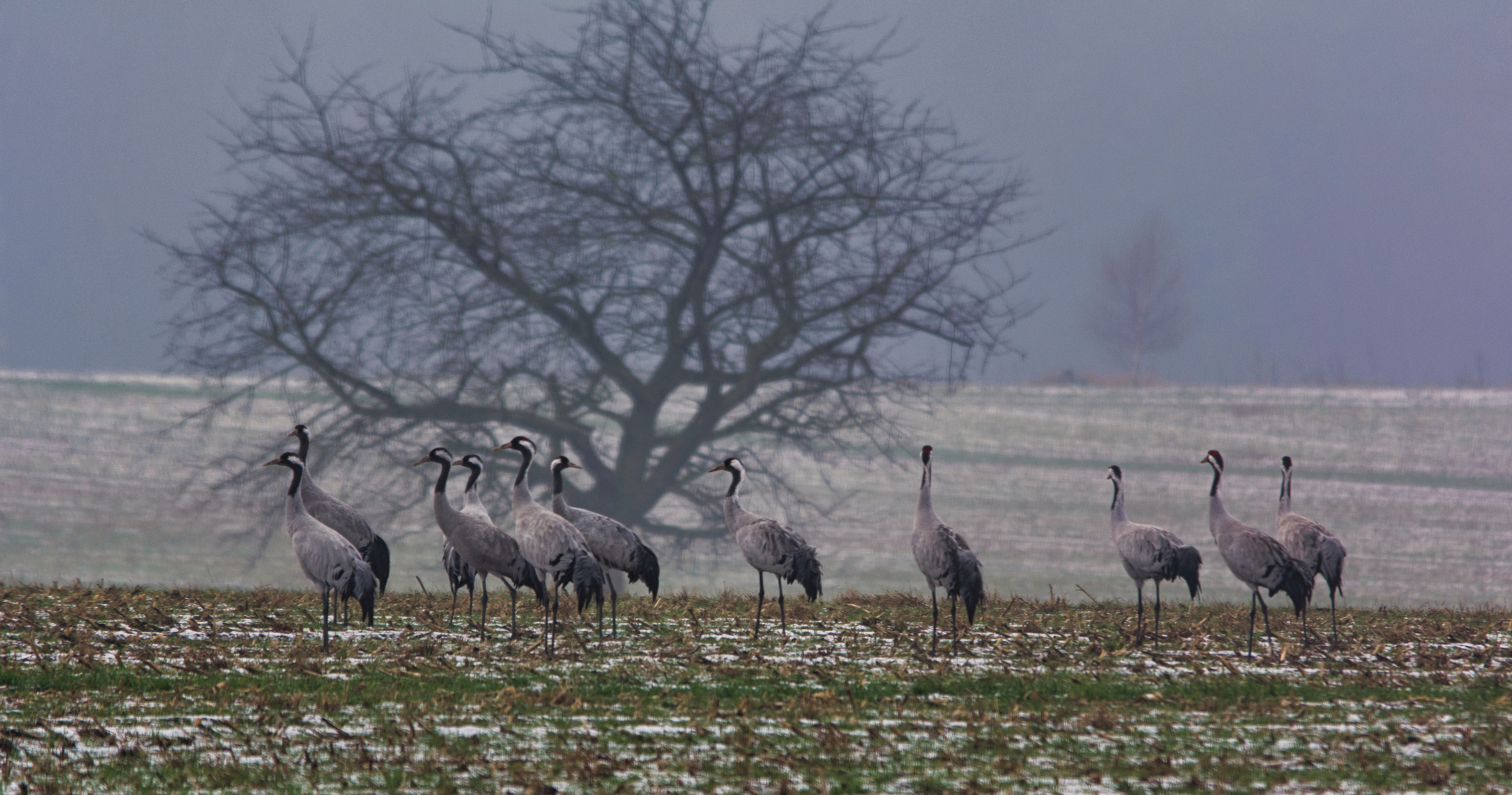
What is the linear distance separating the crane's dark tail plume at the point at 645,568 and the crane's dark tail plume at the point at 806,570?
5.09ft

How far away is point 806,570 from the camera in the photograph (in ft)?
45.7

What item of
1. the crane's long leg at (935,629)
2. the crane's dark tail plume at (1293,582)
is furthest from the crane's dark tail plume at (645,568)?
the crane's dark tail plume at (1293,582)

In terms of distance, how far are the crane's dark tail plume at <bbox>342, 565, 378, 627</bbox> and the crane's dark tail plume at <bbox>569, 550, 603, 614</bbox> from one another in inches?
78.1

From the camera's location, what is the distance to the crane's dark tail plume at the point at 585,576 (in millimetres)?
12734

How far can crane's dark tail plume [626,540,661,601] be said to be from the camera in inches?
551

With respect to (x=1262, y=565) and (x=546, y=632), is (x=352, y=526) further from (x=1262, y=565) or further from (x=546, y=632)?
(x=1262, y=565)

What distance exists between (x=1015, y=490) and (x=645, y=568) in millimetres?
35494

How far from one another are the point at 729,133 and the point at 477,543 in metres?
18.0

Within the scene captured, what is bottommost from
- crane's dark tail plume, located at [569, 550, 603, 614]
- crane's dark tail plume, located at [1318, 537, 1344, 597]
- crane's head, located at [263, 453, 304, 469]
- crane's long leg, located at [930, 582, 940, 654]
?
crane's long leg, located at [930, 582, 940, 654]

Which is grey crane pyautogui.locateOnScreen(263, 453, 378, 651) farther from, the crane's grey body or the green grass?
the crane's grey body

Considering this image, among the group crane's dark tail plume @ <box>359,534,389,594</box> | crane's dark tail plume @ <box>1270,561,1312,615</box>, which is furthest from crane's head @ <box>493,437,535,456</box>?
crane's dark tail plume @ <box>1270,561,1312,615</box>

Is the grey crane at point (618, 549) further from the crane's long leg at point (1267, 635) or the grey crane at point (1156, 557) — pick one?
the crane's long leg at point (1267, 635)

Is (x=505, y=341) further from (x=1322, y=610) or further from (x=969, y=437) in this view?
(x=969, y=437)

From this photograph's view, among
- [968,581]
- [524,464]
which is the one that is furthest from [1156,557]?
[524,464]
